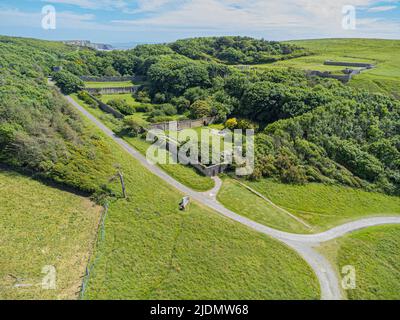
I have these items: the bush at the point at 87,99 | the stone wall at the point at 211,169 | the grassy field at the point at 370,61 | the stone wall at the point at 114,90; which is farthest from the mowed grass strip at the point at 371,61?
the bush at the point at 87,99

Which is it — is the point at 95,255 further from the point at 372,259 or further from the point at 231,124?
the point at 231,124

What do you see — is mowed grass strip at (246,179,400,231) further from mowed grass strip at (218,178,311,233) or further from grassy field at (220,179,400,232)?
mowed grass strip at (218,178,311,233)

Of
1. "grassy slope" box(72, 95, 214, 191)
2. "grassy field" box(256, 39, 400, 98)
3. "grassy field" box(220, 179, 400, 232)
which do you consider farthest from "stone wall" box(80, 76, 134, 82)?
"grassy field" box(220, 179, 400, 232)

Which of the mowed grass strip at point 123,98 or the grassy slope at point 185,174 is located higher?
the mowed grass strip at point 123,98

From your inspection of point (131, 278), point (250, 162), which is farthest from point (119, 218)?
Answer: point (250, 162)

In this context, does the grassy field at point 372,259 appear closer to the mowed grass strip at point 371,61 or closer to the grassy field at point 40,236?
the grassy field at point 40,236

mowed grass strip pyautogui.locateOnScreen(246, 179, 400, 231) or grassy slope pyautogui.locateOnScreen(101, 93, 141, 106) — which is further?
grassy slope pyautogui.locateOnScreen(101, 93, 141, 106)
